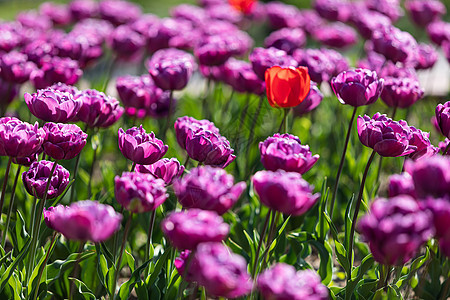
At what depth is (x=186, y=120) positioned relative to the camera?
1.95 meters

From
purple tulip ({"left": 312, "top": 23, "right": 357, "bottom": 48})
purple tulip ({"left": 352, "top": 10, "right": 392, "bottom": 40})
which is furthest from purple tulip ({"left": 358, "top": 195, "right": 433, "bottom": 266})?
purple tulip ({"left": 312, "top": 23, "right": 357, "bottom": 48})

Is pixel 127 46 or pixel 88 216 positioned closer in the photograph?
pixel 88 216

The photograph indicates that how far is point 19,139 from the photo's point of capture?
1.57 metres

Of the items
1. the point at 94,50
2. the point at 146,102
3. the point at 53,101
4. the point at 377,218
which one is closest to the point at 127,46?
the point at 94,50

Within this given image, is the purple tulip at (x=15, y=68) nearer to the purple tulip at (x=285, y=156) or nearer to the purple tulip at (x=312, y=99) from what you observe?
the purple tulip at (x=312, y=99)

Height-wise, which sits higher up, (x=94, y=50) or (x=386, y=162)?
(x=94, y=50)

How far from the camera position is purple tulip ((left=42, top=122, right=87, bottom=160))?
5.41 ft

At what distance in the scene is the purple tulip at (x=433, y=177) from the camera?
1192 millimetres

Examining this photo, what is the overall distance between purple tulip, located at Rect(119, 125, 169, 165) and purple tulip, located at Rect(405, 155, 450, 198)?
0.67 meters

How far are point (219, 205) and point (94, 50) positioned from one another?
2.03 meters

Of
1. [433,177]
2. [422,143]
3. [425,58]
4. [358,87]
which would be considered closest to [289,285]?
[433,177]

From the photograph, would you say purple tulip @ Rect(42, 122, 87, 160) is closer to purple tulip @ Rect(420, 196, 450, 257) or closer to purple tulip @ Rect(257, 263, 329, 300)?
purple tulip @ Rect(257, 263, 329, 300)

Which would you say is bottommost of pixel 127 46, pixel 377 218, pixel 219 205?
pixel 127 46

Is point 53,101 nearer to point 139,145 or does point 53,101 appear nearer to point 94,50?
point 139,145
